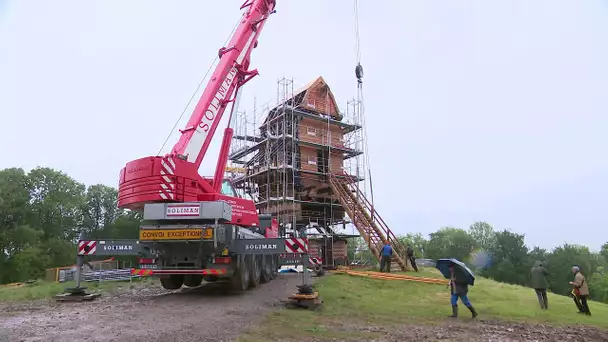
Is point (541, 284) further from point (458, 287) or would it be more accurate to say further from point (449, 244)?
point (449, 244)

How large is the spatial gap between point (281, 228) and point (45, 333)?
50.6 ft

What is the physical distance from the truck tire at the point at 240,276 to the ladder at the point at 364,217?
1024 centimetres

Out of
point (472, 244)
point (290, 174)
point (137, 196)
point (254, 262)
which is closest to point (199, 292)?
point (254, 262)

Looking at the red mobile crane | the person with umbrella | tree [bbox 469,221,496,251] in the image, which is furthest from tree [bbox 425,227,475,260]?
→ the red mobile crane

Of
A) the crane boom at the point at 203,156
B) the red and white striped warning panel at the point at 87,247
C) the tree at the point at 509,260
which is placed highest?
the crane boom at the point at 203,156

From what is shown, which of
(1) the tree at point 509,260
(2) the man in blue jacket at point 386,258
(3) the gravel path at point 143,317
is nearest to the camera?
(3) the gravel path at point 143,317

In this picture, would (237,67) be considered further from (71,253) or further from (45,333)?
(71,253)

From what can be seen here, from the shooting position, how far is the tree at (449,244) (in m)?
69.5

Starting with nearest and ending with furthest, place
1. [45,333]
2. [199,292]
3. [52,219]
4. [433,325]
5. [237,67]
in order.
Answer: [45,333]
[433,325]
[199,292]
[237,67]
[52,219]

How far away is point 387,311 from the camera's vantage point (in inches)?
395

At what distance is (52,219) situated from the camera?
51.4 meters

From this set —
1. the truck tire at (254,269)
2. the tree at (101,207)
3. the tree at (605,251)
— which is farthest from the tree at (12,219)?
the tree at (605,251)

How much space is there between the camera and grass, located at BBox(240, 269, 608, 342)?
24.3 feet

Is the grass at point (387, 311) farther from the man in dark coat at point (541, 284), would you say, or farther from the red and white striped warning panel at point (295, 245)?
the red and white striped warning panel at point (295, 245)
